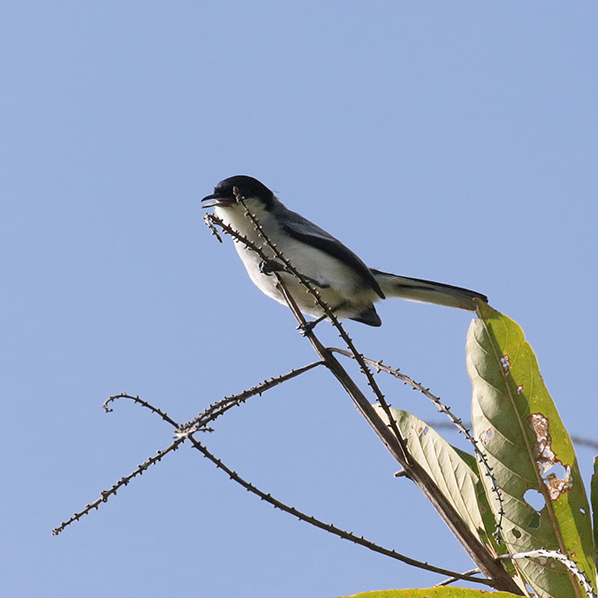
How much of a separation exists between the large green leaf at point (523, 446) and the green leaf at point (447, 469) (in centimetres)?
9

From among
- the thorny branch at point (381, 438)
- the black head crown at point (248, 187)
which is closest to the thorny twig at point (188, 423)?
the thorny branch at point (381, 438)

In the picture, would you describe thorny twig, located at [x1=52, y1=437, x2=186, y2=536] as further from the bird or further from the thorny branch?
the bird

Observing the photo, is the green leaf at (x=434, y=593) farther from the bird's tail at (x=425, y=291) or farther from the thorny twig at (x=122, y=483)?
the bird's tail at (x=425, y=291)

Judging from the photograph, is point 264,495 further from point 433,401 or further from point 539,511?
point 539,511

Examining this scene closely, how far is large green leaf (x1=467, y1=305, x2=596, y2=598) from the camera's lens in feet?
7.01

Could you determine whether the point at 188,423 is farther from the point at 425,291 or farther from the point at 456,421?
the point at 425,291

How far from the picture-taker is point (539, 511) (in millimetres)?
2162

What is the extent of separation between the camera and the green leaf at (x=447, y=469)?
2.24m

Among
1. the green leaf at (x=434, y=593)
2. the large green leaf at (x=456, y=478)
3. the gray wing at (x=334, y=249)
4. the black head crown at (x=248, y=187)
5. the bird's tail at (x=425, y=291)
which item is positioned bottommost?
the green leaf at (x=434, y=593)

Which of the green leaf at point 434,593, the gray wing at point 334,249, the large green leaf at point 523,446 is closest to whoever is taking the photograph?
the green leaf at point 434,593

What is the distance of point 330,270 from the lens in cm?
547

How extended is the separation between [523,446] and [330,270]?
3.34m

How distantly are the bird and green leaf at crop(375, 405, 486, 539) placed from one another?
8.98 feet

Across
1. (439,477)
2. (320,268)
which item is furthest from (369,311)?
(439,477)
